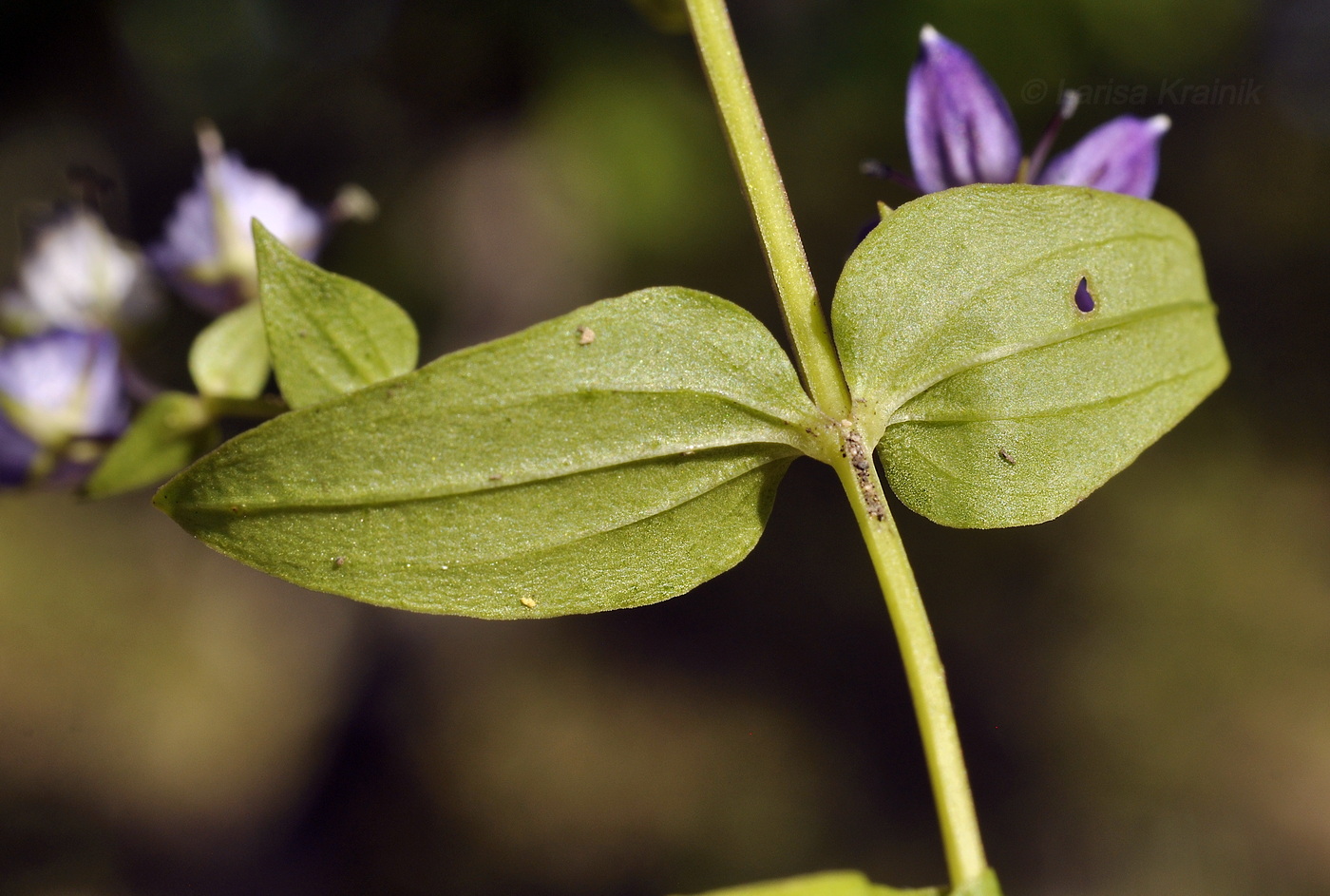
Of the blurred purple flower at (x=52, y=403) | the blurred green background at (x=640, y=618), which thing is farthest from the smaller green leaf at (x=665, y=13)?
the blurred green background at (x=640, y=618)

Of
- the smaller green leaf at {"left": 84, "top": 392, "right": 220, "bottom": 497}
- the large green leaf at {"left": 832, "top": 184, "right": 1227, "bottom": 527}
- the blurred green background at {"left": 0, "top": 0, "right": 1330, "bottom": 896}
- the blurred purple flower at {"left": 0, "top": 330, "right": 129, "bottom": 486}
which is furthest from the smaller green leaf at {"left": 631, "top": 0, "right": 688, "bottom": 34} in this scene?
the blurred green background at {"left": 0, "top": 0, "right": 1330, "bottom": 896}

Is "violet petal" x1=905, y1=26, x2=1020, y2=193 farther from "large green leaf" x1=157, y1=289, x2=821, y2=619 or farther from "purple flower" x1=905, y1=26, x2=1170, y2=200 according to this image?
"large green leaf" x1=157, y1=289, x2=821, y2=619

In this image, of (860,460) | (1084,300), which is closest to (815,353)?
(860,460)

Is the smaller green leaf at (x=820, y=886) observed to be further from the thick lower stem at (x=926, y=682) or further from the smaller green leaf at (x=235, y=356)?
the smaller green leaf at (x=235, y=356)

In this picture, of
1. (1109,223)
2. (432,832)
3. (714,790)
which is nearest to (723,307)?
(1109,223)

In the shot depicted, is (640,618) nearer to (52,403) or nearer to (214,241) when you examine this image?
(214,241)
